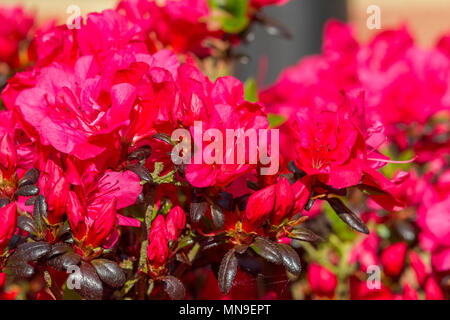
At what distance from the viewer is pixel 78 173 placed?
0.68 meters

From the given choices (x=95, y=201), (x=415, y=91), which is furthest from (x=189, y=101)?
(x=415, y=91)

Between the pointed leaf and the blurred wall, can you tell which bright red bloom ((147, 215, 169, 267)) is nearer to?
the pointed leaf

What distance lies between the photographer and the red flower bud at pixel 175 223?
684 millimetres

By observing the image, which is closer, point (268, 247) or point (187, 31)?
point (268, 247)

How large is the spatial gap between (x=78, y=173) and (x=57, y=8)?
666 centimetres

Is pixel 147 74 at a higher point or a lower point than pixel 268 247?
higher

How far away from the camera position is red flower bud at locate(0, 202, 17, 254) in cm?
65

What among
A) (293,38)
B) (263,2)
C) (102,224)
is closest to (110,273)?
(102,224)

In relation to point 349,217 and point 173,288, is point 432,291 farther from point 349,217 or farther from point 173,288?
point 173,288

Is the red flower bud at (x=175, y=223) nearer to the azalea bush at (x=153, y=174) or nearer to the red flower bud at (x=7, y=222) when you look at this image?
the azalea bush at (x=153, y=174)

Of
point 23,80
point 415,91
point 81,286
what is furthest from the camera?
point 415,91

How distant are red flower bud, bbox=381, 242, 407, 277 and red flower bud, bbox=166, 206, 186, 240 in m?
0.50

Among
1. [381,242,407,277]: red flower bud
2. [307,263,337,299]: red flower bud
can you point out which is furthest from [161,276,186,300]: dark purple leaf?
[381,242,407,277]: red flower bud
